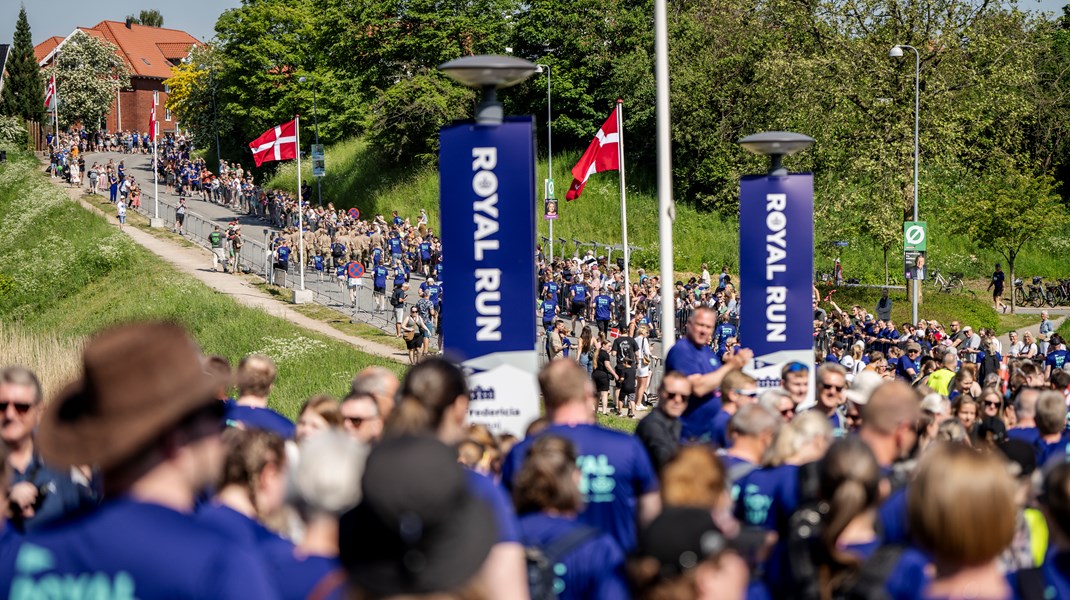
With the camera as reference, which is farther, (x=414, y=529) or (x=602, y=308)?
(x=602, y=308)

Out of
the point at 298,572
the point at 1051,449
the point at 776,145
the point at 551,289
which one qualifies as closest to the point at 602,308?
the point at 551,289

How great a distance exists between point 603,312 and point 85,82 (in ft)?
250

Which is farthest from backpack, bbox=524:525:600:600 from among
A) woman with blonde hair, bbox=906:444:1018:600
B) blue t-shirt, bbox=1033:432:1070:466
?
blue t-shirt, bbox=1033:432:1070:466

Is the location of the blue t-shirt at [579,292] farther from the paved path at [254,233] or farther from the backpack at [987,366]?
the backpack at [987,366]

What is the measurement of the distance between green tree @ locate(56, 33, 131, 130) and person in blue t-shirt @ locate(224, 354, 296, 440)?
309 ft

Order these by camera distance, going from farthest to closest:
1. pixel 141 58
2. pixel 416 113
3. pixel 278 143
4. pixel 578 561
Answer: pixel 141 58, pixel 416 113, pixel 278 143, pixel 578 561

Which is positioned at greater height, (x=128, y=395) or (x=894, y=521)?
(x=128, y=395)

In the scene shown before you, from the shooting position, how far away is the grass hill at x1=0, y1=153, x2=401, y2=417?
32250mm

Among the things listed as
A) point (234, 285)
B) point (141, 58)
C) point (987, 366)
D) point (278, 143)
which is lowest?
point (987, 366)

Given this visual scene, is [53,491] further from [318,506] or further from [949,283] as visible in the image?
[949,283]

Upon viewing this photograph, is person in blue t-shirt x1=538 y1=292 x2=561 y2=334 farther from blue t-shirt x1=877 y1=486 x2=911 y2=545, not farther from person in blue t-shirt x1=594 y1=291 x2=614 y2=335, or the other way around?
blue t-shirt x1=877 y1=486 x2=911 y2=545

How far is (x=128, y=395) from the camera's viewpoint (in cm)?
302

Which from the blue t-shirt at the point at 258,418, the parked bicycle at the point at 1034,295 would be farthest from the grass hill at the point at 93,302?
the parked bicycle at the point at 1034,295

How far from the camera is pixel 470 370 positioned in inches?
366
